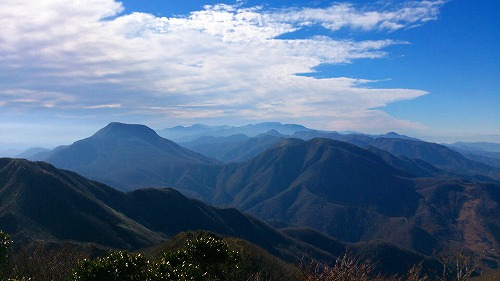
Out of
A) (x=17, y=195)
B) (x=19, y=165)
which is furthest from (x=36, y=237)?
(x=19, y=165)

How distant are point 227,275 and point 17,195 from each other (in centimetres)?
14349

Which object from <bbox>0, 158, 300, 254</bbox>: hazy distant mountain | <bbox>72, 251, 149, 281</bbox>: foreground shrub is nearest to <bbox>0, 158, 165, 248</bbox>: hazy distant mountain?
<bbox>0, 158, 300, 254</bbox>: hazy distant mountain

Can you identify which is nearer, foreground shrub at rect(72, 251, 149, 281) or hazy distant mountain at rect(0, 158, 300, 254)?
foreground shrub at rect(72, 251, 149, 281)

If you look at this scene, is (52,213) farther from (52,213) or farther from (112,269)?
(112,269)

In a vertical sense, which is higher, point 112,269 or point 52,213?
point 112,269

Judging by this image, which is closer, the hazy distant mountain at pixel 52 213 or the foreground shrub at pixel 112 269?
the foreground shrub at pixel 112 269

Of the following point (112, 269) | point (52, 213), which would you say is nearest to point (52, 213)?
point (52, 213)

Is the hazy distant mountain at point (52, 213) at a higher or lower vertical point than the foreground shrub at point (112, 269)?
lower

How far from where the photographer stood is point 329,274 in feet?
79.9

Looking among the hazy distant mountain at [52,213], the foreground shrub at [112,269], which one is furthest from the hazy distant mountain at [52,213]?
the foreground shrub at [112,269]

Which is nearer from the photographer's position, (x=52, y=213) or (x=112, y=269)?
(x=112, y=269)

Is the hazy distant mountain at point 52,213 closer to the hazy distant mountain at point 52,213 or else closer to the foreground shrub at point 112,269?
the hazy distant mountain at point 52,213

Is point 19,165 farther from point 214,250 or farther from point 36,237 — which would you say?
point 214,250

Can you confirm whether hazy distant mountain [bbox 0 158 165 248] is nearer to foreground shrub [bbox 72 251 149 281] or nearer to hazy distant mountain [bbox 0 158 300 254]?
hazy distant mountain [bbox 0 158 300 254]
